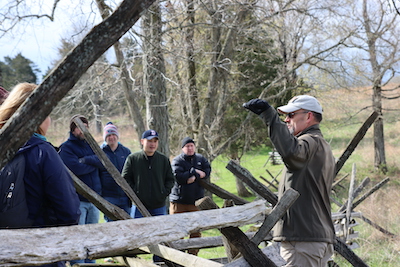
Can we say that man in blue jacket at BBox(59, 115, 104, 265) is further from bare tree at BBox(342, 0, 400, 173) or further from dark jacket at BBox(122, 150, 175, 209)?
bare tree at BBox(342, 0, 400, 173)

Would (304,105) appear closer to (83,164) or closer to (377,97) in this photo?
(83,164)

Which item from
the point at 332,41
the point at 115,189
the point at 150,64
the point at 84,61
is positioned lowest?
the point at 115,189

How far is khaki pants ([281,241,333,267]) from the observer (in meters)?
2.95

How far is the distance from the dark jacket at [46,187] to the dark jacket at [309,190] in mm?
1429

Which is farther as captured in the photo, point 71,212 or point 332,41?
point 332,41

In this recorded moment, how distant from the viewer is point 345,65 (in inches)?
578

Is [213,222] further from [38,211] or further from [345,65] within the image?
[345,65]

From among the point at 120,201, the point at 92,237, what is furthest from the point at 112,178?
the point at 92,237

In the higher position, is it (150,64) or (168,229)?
(150,64)

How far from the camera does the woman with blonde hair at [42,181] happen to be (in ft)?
7.28

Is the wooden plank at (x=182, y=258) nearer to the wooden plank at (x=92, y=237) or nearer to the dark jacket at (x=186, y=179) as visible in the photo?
the wooden plank at (x=92, y=237)

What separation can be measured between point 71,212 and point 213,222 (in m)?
0.89

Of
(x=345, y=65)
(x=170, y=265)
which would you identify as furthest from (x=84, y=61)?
(x=345, y=65)

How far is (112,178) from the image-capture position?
5.64 m
